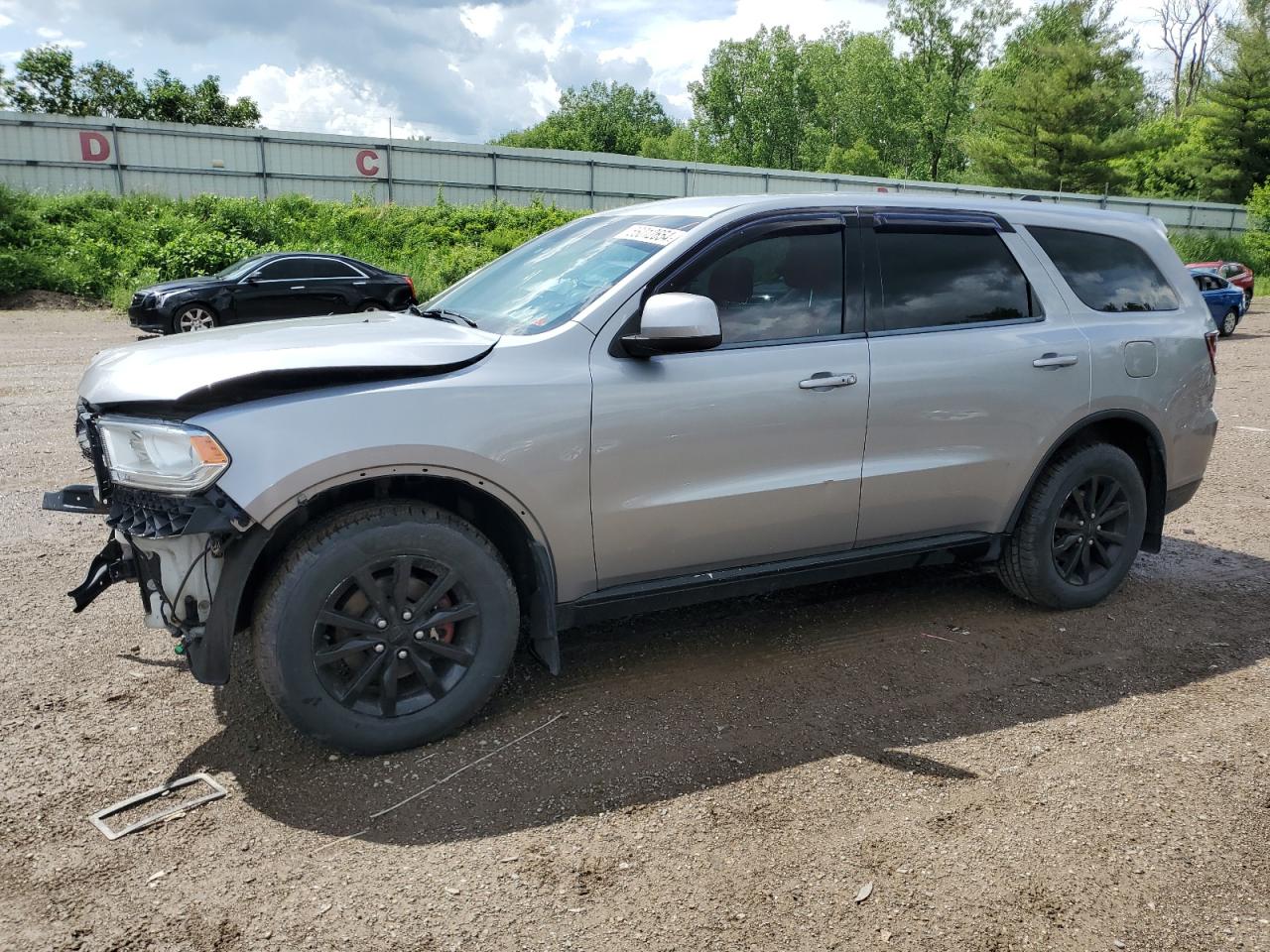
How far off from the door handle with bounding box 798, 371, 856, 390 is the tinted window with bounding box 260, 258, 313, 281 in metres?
14.8

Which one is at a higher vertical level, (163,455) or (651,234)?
(651,234)

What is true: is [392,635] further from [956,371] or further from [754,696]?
[956,371]

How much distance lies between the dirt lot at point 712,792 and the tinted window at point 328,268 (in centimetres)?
1314

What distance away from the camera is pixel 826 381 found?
4.00 meters

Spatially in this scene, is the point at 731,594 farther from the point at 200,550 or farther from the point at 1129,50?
the point at 1129,50

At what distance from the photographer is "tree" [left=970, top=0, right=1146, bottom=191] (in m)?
49.2

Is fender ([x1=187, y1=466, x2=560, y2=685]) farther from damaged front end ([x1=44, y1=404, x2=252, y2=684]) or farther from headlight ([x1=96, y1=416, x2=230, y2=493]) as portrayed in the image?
headlight ([x1=96, y1=416, x2=230, y2=493])

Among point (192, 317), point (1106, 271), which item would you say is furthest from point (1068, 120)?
point (1106, 271)

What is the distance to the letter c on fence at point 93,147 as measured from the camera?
30156 mm

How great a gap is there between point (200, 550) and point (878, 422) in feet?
8.49

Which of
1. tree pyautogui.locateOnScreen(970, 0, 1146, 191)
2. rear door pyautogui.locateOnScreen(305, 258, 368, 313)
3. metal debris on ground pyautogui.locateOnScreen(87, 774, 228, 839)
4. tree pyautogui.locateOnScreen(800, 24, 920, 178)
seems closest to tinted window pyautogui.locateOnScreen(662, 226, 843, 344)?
metal debris on ground pyautogui.locateOnScreen(87, 774, 228, 839)

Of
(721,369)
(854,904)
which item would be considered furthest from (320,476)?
(854,904)

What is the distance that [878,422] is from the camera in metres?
4.14

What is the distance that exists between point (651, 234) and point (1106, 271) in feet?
7.83
